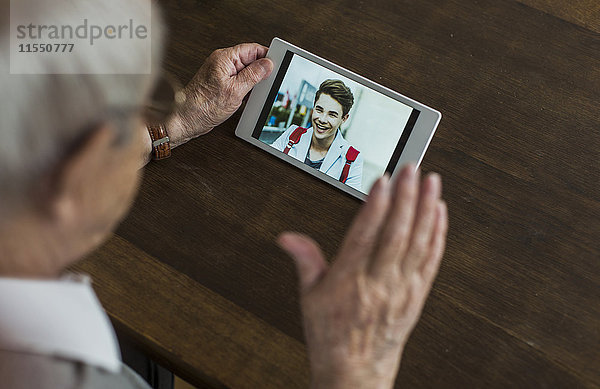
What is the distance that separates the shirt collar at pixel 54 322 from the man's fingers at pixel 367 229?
293 mm

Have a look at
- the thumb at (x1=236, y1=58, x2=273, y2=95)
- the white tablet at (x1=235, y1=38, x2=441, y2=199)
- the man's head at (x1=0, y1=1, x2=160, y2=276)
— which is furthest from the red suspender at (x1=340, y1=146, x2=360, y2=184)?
the man's head at (x1=0, y1=1, x2=160, y2=276)

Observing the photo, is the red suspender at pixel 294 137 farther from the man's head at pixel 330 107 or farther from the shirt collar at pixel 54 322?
the shirt collar at pixel 54 322

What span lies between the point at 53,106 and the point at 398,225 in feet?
1.26

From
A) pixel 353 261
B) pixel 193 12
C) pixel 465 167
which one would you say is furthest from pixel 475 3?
pixel 353 261

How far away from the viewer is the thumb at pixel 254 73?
0.99 m

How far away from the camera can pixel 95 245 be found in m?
0.66

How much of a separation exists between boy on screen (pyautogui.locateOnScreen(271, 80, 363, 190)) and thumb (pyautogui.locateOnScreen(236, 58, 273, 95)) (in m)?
0.10

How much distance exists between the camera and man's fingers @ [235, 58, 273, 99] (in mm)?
993

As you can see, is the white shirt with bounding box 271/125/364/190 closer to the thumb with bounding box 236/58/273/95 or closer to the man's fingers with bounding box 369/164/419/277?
the thumb with bounding box 236/58/273/95

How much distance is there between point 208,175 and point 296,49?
0.91 feet

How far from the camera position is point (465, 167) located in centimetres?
94

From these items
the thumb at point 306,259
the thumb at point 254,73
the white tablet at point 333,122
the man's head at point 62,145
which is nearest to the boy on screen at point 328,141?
the white tablet at point 333,122

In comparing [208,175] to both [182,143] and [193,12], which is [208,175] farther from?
[193,12]

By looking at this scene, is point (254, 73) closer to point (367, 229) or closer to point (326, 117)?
point (326, 117)
